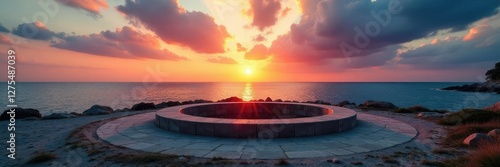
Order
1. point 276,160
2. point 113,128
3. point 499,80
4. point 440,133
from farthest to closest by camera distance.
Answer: point 499,80 < point 113,128 < point 440,133 < point 276,160

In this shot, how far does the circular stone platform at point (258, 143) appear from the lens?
7534 mm

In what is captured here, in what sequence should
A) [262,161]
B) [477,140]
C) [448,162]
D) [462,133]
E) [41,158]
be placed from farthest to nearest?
[462,133]
[477,140]
[41,158]
[262,161]
[448,162]

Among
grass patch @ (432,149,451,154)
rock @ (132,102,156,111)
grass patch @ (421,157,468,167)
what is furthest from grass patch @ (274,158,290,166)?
rock @ (132,102,156,111)

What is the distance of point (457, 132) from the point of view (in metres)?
9.74

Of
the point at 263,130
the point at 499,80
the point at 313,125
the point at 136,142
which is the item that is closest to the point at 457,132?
the point at 313,125

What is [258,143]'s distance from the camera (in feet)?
28.5

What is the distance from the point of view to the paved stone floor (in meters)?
7.59

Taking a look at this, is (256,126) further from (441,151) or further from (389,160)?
(441,151)

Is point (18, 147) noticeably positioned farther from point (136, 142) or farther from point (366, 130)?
point (366, 130)

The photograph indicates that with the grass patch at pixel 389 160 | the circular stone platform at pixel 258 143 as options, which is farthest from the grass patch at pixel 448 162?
the circular stone platform at pixel 258 143

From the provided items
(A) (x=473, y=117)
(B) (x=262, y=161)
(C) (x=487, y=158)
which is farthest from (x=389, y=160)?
(A) (x=473, y=117)

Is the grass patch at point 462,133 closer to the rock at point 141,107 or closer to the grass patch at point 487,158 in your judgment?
the grass patch at point 487,158

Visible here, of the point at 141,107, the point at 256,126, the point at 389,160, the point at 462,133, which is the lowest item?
the point at 389,160

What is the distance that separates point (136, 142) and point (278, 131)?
5.21 m
